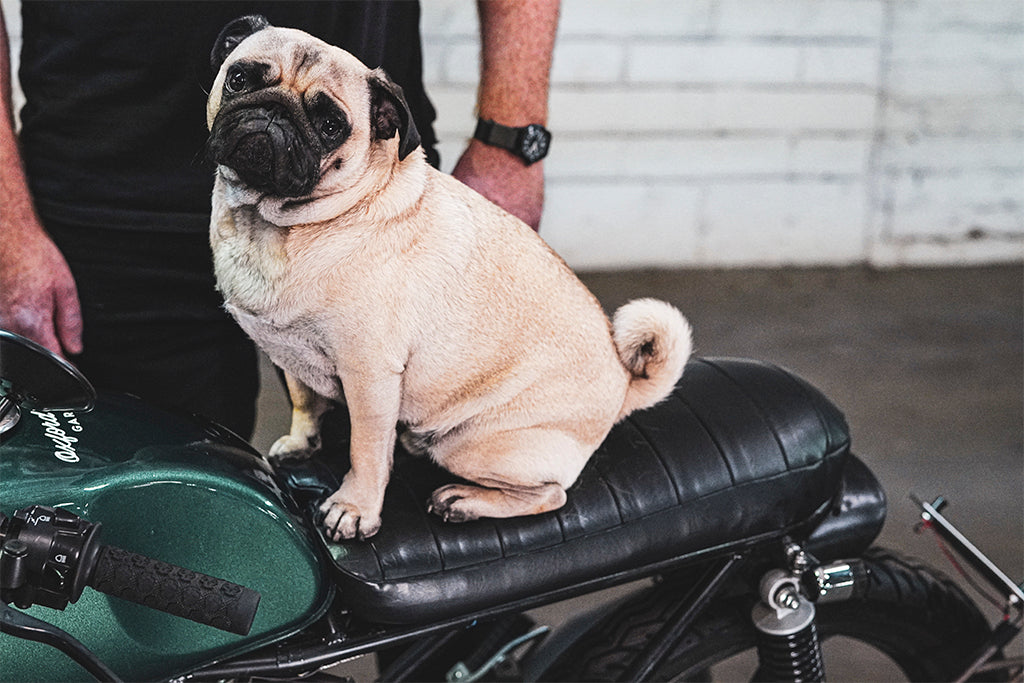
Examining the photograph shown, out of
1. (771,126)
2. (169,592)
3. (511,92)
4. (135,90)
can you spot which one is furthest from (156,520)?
(771,126)

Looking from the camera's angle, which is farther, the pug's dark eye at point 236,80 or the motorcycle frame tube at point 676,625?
the motorcycle frame tube at point 676,625

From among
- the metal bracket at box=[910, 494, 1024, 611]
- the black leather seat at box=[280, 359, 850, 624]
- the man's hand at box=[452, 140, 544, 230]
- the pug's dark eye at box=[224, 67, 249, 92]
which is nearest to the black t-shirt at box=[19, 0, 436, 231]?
the man's hand at box=[452, 140, 544, 230]

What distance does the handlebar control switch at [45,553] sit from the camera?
0.71 m

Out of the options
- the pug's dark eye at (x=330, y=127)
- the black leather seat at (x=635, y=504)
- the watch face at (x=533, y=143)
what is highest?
the pug's dark eye at (x=330, y=127)

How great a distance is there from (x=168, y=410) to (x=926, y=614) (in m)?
0.90

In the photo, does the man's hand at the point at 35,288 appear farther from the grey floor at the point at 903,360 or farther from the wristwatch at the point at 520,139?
the grey floor at the point at 903,360

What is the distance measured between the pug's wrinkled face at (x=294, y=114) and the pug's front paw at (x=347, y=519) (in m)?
0.29

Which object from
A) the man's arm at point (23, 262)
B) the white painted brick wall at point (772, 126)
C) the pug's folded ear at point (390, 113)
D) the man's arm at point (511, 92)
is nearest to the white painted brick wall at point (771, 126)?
the white painted brick wall at point (772, 126)

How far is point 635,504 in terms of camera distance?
1046 mm

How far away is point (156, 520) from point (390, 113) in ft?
1.26

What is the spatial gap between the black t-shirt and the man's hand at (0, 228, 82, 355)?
103mm

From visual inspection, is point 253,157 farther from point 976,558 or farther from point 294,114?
point 976,558

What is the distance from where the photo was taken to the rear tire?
120cm

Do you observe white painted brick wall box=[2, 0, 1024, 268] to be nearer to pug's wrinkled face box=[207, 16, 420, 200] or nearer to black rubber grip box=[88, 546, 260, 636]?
pug's wrinkled face box=[207, 16, 420, 200]
